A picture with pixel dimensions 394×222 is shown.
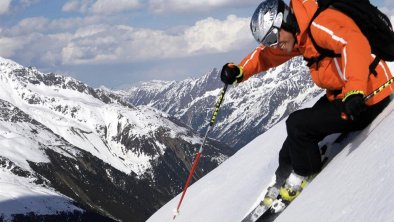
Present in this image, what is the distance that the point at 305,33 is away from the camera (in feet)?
23.0

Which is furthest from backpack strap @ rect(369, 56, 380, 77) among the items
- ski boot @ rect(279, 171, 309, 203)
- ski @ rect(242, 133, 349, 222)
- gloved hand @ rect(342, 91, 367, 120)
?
ski boot @ rect(279, 171, 309, 203)

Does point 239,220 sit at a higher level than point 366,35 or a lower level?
lower

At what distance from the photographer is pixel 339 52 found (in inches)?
258

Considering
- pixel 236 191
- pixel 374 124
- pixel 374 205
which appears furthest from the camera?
pixel 236 191

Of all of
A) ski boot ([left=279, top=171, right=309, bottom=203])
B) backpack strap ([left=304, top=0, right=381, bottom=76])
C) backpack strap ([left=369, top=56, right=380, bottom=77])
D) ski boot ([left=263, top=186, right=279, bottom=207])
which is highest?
backpack strap ([left=304, top=0, right=381, bottom=76])

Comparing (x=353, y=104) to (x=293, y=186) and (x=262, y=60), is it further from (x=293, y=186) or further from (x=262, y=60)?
(x=262, y=60)

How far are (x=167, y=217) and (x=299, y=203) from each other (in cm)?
582

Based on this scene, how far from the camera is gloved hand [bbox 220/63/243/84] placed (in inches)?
373

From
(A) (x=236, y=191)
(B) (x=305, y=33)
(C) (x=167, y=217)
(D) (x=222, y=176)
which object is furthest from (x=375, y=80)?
(C) (x=167, y=217)

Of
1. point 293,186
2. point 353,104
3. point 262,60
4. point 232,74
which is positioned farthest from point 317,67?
point 232,74

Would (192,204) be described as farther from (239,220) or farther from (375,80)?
(375,80)

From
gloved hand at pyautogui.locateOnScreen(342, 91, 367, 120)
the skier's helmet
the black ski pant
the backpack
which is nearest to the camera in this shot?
gloved hand at pyautogui.locateOnScreen(342, 91, 367, 120)

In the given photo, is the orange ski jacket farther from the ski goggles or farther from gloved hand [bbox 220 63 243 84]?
gloved hand [bbox 220 63 243 84]

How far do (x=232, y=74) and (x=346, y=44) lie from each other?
133 inches
